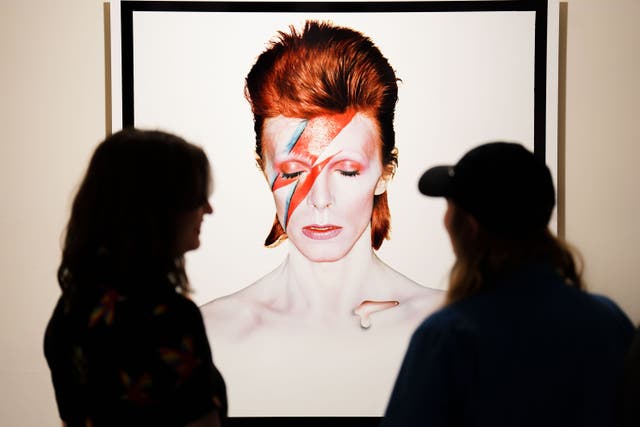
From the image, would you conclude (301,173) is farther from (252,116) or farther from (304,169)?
(252,116)

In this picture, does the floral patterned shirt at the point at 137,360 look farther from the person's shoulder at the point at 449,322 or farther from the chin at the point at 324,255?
the chin at the point at 324,255

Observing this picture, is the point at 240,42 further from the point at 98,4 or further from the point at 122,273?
the point at 122,273

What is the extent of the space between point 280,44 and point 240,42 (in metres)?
0.12

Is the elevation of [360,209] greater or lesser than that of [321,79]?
lesser

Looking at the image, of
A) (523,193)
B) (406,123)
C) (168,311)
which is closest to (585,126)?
(406,123)

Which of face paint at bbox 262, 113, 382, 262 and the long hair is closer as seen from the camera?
the long hair

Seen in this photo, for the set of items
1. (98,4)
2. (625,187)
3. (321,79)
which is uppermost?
(98,4)

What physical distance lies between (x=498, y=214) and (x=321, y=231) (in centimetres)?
105

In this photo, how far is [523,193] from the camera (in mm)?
921

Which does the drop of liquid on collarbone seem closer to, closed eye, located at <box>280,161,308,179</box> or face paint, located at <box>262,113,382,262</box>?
face paint, located at <box>262,113,382,262</box>

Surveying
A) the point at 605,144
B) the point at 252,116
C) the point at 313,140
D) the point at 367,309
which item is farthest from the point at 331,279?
the point at 605,144

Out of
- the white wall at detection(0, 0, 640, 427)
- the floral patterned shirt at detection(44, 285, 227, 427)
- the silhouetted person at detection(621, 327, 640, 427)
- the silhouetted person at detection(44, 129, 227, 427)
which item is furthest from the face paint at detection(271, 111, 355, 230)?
the silhouetted person at detection(621, 327, 640, 427)

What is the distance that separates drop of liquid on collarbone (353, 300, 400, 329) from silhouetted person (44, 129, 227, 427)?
907 mm

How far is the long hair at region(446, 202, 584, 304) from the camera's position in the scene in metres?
0.92
